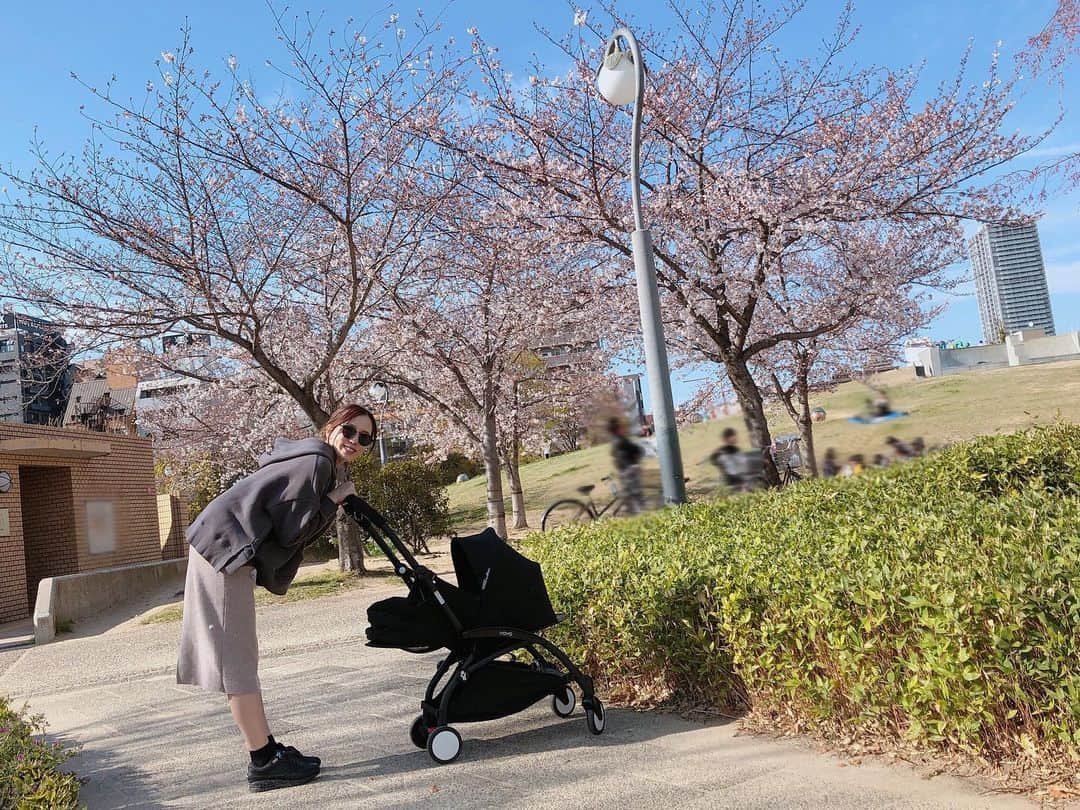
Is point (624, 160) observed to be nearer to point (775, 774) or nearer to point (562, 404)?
point (775, 774)

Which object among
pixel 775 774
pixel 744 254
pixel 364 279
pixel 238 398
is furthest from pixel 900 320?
pixel 775 774

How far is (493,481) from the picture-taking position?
48.0 ft

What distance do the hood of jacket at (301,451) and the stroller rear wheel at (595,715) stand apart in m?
1.55

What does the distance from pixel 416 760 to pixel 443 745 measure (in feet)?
0.65

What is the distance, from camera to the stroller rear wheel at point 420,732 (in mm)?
3807

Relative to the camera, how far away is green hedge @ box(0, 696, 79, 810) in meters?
3.14

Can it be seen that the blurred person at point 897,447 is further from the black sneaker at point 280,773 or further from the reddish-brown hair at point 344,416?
the black sneaker at point 280,773

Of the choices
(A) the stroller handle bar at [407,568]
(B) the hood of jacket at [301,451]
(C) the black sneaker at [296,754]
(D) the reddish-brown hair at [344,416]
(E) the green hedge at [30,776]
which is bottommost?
(C) the black sneaker at [296,754]

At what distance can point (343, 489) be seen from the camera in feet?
11.6

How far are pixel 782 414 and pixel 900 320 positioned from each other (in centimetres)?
733

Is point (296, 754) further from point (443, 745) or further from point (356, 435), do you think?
point (356, 435)

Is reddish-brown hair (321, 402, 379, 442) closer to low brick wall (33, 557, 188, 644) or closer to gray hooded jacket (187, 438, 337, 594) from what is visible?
gray hooded jacket (187, 438, 337, 594)

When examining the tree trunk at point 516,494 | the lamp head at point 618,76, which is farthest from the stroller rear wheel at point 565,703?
the tree trunk at point 516,494

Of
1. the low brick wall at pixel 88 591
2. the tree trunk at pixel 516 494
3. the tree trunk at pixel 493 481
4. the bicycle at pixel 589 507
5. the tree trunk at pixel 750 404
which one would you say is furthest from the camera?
the tree trunk at pixel 516 494
